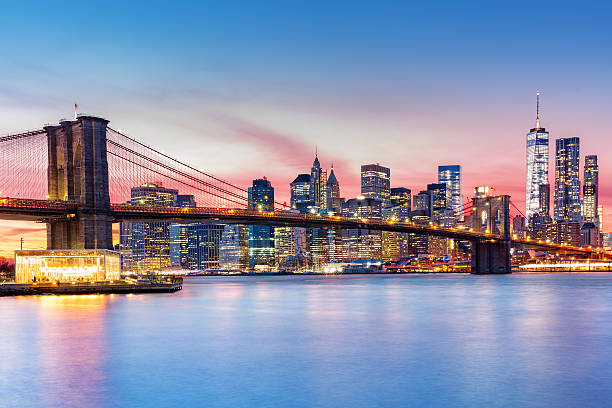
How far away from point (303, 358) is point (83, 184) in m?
46.4

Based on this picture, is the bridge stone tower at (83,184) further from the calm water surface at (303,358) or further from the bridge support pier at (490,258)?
the bridge support pier at (490,258)

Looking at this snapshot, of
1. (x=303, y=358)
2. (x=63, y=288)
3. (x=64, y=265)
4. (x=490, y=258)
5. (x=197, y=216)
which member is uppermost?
(x=197, y=216)

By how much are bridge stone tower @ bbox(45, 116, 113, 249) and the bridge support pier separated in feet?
278

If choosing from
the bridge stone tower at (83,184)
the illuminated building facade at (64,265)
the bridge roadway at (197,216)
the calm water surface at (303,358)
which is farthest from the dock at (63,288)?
the calm water surface at (303,358)

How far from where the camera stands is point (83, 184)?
62812 millimetres

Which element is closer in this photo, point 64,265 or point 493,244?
point 64,265

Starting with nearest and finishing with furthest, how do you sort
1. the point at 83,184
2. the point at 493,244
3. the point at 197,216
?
the point at 83,184
the point at 197,216
the point at 493,244

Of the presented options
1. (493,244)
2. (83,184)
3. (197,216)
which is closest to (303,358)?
(83,184)

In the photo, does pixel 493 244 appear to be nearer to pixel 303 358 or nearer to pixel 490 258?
A: pixel 490 258

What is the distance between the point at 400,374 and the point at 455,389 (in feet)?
8.42

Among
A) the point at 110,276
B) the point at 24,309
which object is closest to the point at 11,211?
the point at 110,276

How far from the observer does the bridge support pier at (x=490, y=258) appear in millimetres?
127456

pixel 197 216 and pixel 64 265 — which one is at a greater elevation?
pixel 197 216

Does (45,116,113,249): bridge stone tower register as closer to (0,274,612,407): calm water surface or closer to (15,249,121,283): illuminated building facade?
(15,249,121,283): illuminated building facade
